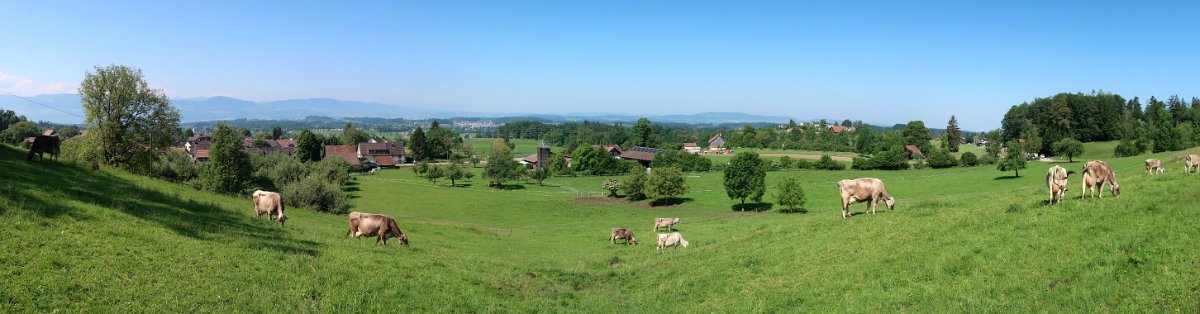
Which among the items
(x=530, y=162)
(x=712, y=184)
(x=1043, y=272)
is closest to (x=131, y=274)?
(x=1043, y=272)

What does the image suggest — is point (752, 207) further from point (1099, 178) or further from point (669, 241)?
point (1099, 178)

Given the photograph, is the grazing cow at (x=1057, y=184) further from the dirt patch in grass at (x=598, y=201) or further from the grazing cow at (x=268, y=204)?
the dirt patch in grass at (x=598, y=201)

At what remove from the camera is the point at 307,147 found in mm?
121312

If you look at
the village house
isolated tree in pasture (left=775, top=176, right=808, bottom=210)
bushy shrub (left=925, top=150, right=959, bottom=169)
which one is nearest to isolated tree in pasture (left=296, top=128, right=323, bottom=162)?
the village house

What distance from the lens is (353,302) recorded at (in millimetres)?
12289

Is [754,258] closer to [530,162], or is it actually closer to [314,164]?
[314,164]

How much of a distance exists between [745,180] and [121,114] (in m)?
55.1

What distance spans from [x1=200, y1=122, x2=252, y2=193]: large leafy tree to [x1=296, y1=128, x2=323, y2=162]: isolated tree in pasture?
71.8 meters

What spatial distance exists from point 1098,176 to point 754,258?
10153 mm

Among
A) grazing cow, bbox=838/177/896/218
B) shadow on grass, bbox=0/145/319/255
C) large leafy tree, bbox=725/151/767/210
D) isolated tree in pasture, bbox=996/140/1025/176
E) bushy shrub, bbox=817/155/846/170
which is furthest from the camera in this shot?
bushy shrub, bbox=817/155/846/170

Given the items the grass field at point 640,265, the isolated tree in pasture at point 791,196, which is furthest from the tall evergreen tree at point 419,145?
the grass field at point 640,265

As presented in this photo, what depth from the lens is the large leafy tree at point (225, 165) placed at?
161 ft

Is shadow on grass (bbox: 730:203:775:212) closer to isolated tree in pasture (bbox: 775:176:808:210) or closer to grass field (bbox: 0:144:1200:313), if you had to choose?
isolated tree in pasture (bbox: 775:176:808:210)

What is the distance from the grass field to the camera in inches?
410
